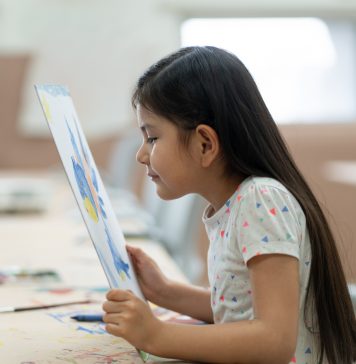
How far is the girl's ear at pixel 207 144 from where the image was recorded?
0.88 meters

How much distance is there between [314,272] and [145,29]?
415cm

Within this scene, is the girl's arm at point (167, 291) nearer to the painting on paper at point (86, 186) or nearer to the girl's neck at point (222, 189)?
the painting on paper at point (86, 186)

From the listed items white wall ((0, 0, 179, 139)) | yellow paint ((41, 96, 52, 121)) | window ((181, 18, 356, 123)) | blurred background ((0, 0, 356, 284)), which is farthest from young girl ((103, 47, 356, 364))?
window ((181, 18, 356, 123))

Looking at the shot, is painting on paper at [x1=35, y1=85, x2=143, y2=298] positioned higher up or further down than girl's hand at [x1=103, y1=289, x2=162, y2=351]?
higher up

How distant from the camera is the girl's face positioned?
902 millimetres

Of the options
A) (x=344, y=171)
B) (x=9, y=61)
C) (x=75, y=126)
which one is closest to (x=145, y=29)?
(x=9, y=61)

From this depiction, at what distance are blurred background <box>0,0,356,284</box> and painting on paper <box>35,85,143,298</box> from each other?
354 cm

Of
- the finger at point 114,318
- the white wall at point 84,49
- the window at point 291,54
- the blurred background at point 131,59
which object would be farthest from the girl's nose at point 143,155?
the window at point 291,54

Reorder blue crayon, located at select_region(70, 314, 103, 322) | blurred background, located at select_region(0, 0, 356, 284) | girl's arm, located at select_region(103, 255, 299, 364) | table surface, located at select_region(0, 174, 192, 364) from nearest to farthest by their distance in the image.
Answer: girl's arm, located at select_region(103, 255, 299, 364), table surface, located at select_region(0, 174, 192, 364), blue crayon, located at select_region(70, 314, 103, 322), blurred background, located at select_region(0, 0, 356, 284)

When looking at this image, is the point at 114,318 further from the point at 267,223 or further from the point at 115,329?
the point at 267,223

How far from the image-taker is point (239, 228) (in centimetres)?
86

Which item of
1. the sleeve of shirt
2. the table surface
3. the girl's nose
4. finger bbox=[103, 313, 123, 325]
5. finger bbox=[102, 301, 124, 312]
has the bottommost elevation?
the table surface

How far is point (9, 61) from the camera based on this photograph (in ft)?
15.5

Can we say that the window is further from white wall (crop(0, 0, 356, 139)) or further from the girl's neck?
the girl's neck
